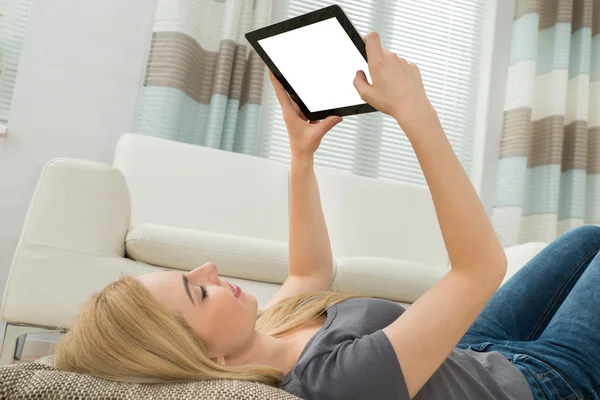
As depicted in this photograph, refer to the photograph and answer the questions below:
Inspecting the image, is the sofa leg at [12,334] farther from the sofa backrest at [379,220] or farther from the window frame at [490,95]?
the window frame at [490,95]

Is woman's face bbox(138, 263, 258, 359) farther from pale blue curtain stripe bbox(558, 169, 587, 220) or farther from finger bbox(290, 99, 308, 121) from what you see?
pale blue curtain stripe bbox(558, 169, 587, 220)

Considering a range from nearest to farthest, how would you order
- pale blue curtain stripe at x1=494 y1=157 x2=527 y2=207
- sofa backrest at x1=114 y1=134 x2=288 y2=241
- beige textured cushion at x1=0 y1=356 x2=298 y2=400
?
beige textured cushion at x1=0 y1=356 x2=298 y2=400 < sofa backrest at x1=114 y1=134 x2=288 y2=241 < pale blue curtain stripe at x1=494 y1=157 x2=527 y2=207

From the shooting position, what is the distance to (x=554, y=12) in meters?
3.81

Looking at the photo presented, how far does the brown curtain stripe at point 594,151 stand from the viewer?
364 cm

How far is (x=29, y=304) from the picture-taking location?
5.60 ft

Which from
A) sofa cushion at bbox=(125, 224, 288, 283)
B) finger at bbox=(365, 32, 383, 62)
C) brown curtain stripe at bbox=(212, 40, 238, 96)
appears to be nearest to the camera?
finger at bbox=(365, 32, 383, 62)

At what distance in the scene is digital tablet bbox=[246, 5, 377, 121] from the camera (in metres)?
0.93

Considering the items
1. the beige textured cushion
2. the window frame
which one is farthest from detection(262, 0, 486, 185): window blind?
the beige textured cushion

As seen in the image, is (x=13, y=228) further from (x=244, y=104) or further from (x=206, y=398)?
(x=206, y=398)

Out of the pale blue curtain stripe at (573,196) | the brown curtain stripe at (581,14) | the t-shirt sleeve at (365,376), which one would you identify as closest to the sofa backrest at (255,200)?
the pale blue curtain stripe at (573,196)

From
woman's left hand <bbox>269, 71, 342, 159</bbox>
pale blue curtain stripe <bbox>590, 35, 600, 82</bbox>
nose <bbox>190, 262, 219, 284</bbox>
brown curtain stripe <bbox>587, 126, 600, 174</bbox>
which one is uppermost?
pale blue curtain stripe <bbox>590, 35, 600, 82</bbox>

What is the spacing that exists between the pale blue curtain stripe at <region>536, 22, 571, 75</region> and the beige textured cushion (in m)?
3.59

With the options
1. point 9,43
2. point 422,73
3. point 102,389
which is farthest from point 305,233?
point 422,73

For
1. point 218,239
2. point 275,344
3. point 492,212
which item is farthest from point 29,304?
point 492,212
